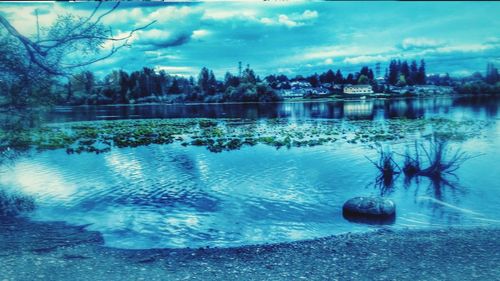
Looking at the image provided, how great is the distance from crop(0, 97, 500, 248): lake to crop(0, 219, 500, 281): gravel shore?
55cm

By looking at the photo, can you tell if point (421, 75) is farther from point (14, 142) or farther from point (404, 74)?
point (14, 142)

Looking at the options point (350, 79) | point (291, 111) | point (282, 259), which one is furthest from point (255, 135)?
point (291, 111)

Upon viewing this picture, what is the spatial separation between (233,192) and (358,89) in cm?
641

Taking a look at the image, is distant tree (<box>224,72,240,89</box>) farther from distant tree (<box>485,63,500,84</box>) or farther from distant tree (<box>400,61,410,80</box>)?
distant tree (<box>485,63,500,84</box>)

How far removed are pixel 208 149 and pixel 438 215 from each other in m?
10.1

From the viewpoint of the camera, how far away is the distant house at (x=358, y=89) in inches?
528

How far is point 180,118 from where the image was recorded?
30.9 metres

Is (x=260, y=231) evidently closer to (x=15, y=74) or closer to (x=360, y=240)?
(x=360, y=240)

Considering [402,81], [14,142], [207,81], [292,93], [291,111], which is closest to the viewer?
[14,142]

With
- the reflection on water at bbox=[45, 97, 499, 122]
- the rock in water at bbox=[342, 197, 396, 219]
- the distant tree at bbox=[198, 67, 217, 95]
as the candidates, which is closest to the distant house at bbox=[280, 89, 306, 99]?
the distant tree at bbox=[198, 67, 217, 95]

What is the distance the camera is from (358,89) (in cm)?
1377

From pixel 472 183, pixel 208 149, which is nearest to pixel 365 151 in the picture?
pixel 472 183

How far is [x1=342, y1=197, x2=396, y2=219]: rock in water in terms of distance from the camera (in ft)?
25.7

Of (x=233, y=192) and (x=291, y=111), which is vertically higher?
(x=291, y=111)
